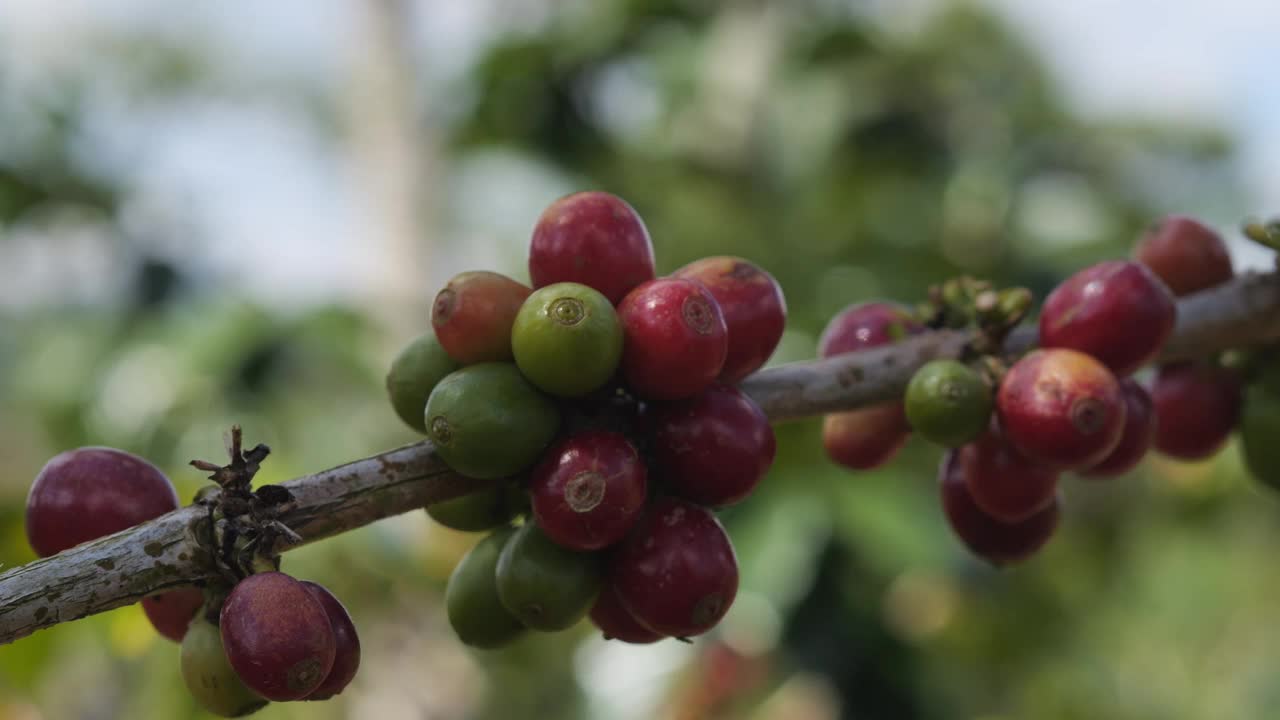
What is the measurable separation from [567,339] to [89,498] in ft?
2.34

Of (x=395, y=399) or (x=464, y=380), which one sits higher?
(x=464, y=380)

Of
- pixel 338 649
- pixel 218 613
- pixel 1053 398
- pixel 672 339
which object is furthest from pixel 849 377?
pixel 218 613

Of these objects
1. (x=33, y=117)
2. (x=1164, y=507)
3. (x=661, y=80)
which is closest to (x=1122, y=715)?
(x=1164, y=507)

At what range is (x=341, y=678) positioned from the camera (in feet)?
4.98

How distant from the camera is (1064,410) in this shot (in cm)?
171

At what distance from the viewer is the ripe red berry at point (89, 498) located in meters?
1.63

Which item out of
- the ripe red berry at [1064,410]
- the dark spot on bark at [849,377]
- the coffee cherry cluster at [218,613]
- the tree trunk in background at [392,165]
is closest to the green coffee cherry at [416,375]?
the coffee cherry cluster at [218,613]

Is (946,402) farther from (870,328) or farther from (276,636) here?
(276,636)

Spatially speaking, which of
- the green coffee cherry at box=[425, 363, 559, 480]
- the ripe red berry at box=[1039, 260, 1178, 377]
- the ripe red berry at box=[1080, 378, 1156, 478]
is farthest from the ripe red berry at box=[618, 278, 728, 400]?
the ripe red berry at box=[1080, 378, 1156, 478]

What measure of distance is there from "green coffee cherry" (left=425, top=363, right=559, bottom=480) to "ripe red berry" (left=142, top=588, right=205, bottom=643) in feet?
1.49

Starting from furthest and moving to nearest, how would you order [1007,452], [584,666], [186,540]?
1. [584,666]
2. [1007,452]
3. [186,540]

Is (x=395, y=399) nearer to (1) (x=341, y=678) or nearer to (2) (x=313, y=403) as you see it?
(1) (x=341, y=678)

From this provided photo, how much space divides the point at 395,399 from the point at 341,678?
44 centimetres

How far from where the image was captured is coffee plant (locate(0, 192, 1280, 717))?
145cm
